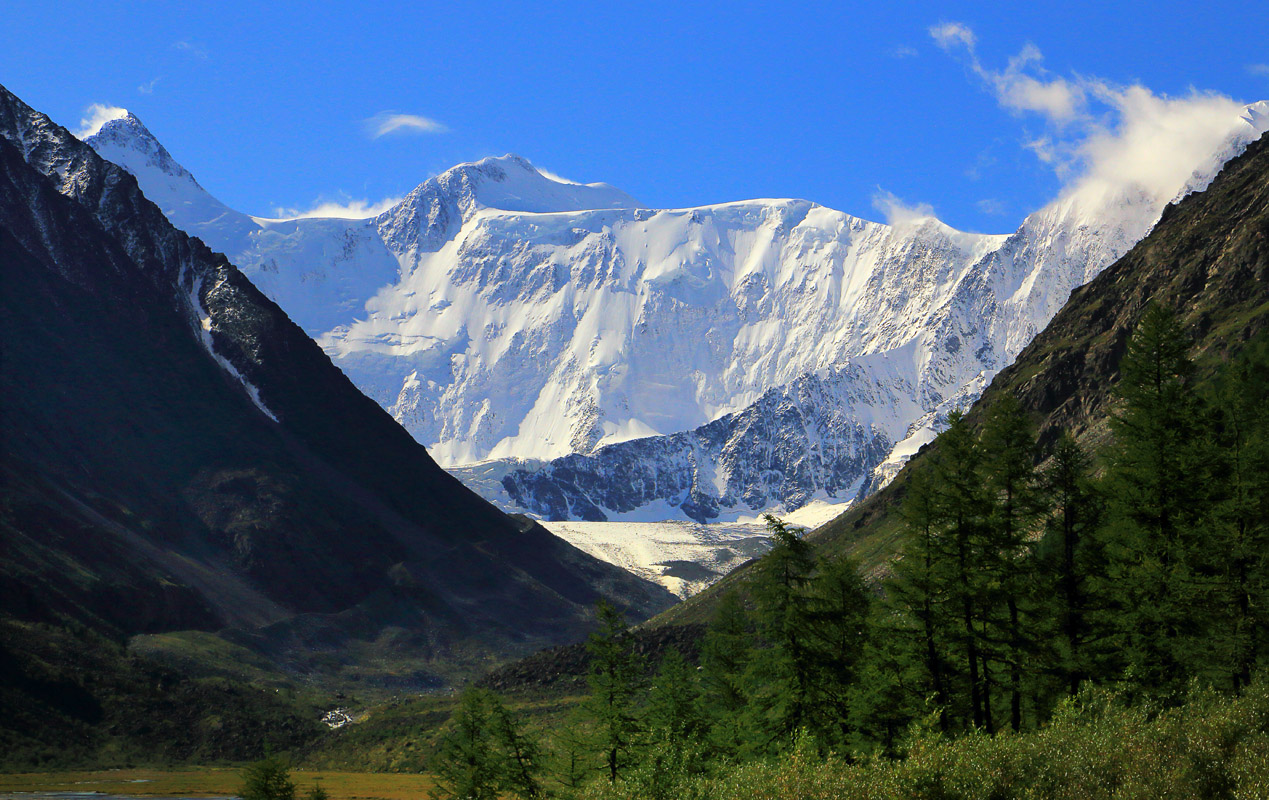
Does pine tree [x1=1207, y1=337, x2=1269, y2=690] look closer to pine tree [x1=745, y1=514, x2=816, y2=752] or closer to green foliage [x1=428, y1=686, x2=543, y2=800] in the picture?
pine tree [x1=745, y1=514, x2=816, y2=752]

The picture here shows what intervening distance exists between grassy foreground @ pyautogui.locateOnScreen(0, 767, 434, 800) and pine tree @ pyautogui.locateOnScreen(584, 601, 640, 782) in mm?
56702

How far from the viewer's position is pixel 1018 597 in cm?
5053

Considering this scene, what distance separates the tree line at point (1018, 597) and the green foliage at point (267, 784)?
131 feet

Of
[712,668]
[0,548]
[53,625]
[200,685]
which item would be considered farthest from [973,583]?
[0,548]

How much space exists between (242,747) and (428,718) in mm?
24250

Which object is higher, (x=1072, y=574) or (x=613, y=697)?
(x=1072, y=574)

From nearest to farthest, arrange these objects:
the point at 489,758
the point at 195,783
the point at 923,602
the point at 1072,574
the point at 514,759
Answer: the point at 923,602, the point at 1072,574, the point at 514,759, the point at 489,758, the point at 195,783

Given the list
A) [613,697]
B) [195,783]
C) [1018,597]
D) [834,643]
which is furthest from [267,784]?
[1018,597]

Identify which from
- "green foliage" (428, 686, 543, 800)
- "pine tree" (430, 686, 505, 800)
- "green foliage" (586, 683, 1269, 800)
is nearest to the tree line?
"green foliage" (586, 683, 1269, 800)

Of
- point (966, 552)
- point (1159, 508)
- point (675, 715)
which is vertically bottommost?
point (675, 715)

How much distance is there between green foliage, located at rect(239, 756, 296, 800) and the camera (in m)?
87.5

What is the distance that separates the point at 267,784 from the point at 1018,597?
203 ft

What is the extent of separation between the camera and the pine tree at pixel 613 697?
A: 59625 millimetres

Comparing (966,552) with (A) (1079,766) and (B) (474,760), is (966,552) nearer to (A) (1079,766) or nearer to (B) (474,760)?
(A) (1079,766)
